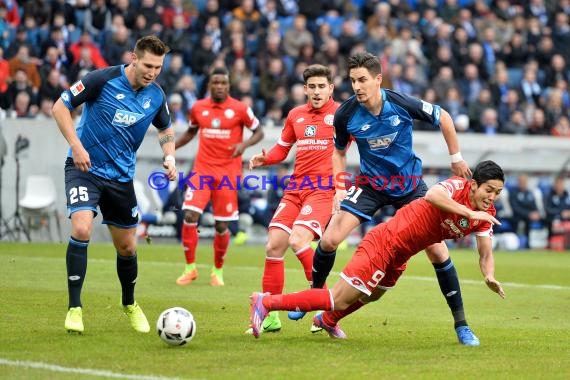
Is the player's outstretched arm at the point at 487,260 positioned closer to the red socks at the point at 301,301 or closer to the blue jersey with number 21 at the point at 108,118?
the red socks at the point at 301,301

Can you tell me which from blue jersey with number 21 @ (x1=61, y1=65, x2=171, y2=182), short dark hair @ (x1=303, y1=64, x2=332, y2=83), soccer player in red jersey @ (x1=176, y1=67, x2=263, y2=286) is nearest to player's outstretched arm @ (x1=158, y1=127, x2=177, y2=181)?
blue jersey with number 21 @ (x1=61, y1=65, x2=171, y2=182)

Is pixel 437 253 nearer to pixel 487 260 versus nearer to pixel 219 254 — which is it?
pixel 487 260

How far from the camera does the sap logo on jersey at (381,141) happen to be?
10570 mm

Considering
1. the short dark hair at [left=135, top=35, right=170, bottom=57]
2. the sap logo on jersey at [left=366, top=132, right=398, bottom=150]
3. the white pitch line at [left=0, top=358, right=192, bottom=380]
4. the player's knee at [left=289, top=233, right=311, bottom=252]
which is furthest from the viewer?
the player's knee at [left=289, top=233, right=311, bottom=252]

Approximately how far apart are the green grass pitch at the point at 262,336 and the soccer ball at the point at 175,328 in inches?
3.2

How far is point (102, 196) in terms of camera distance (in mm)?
10109

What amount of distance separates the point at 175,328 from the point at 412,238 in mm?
2148

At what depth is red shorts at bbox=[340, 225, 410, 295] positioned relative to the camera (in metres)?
9.34

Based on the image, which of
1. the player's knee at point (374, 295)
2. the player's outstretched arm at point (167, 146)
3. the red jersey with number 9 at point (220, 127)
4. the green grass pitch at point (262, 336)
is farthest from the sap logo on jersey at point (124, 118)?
the red jersey with number 9 at point (220, 127)

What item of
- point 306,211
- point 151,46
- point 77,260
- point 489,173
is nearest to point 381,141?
point 306,211

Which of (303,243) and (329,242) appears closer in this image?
(329,242)

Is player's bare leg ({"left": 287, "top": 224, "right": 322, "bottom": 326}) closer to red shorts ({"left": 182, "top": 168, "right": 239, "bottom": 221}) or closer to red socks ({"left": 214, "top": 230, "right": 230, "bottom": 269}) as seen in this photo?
red socks ({"left": 214, "top": 230, "right": 230, "bottom": 269})

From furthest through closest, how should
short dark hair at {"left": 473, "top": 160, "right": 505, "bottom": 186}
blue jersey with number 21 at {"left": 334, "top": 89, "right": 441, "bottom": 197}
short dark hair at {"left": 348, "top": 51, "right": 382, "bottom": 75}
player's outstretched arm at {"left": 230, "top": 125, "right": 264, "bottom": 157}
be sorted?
player's outstretched arm at {"left": 230, "top": 125, "right": 264, "bottom": 157} < blue jersey with number 21 at {"left": 334, "top": 89, "right": 441, "bottom": 197} < short dark hair at {"left": 348, "top": 51, "right": 382, "bottom": 75} < short dark hair at {"left": 473, "top": 160, "right": 505, "bottom": 186}

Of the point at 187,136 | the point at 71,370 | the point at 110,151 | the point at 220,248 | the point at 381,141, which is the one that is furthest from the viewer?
the point at 187,136
